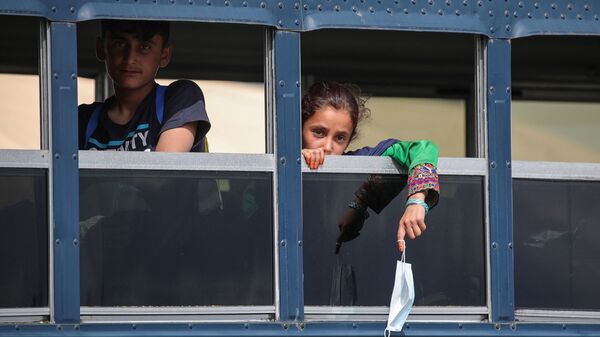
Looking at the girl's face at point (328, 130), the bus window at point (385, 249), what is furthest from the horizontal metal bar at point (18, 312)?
the girl's face at point (328, 130)

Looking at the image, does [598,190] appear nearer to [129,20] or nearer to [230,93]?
[129,20]

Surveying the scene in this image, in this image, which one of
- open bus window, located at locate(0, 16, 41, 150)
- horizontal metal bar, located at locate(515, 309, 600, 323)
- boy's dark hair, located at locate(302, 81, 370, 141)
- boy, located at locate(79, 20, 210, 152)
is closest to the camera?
boy, located at locate(79, 20, 210, 152)

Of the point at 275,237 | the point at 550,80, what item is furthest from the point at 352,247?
the point at 550,80

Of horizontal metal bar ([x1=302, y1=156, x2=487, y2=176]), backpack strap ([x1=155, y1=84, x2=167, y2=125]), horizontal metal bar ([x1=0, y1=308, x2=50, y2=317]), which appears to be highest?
backpack strap ([x1=155, y1=84, x2=167, y2=125])

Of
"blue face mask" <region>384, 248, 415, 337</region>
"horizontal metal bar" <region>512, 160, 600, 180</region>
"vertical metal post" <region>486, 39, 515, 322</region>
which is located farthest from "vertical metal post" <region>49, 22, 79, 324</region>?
"horizontal metal bar" <region>512, 160, 600, 180</region>

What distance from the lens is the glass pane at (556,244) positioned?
13.3 feet

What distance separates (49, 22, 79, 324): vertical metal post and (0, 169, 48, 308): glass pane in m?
0.04

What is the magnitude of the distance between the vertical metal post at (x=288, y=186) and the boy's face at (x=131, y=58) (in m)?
0.46

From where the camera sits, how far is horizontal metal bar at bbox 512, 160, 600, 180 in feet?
13.2

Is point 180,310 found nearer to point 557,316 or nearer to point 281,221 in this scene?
point 281,221

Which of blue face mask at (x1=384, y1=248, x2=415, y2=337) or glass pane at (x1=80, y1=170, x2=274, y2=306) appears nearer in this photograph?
glass pane at (x1=80, y1=170, x2=274, y2=306)

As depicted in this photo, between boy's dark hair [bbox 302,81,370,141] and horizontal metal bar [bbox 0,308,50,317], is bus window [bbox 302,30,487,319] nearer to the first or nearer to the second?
boy's dark hair [bbox 302,81,370,141]

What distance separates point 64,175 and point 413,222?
107 centimetres

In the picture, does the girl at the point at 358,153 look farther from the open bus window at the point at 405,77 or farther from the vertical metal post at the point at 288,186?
the open bus window at the point at 405,77
